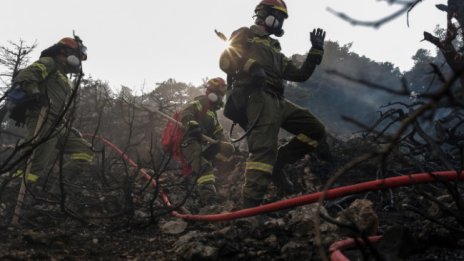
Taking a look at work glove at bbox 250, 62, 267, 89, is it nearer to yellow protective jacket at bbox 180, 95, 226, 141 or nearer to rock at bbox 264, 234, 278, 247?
rock at bbox 264, 234, 278, 247

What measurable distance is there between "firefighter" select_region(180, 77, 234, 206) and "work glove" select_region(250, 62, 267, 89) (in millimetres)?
1528

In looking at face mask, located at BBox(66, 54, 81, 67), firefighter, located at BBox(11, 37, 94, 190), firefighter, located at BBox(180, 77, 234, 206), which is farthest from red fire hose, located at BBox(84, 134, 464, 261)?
face mask, located at BBox(66, 54, 81, 67)

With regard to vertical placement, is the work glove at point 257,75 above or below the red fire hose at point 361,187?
above

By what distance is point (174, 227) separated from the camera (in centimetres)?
323

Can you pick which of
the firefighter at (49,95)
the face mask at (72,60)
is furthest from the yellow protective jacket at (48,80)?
the face mask at (72,60)

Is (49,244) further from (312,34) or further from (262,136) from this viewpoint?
(312,34)

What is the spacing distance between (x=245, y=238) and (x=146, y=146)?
23.6 feet

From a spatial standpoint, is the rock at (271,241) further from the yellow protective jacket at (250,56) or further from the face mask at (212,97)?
the face mask at (212,97)

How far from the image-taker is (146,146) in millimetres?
9414

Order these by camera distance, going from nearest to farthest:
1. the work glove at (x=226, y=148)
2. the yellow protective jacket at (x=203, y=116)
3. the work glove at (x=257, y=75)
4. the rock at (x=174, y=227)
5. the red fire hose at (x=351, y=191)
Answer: the red fire hose at (x=351, y=191), the rock at (x=174, y=227), the work glove at (x=257, y=75), the yellow protective jacket at (x=203, y=116), the work glove at (x=226, y=148)

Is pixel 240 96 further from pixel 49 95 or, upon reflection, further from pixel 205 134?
pixel 49 95

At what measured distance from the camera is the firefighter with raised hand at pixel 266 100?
3506mm

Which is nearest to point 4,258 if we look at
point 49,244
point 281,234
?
point 49,244

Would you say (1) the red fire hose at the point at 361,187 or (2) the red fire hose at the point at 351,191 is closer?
(2) the red fire hose at the point at 351,191
